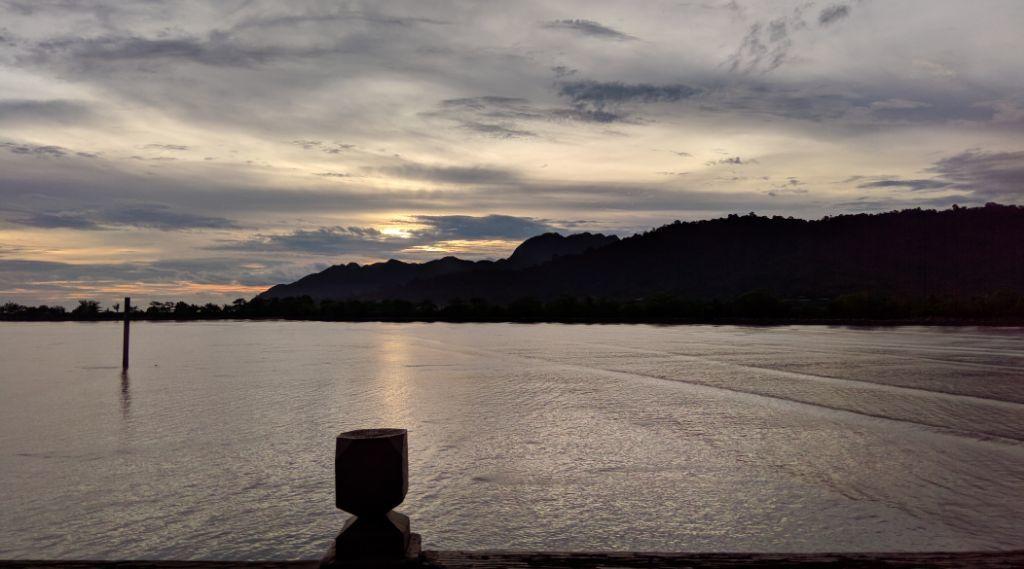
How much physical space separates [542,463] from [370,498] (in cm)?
718

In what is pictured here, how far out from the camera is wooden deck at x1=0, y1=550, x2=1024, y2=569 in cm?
553

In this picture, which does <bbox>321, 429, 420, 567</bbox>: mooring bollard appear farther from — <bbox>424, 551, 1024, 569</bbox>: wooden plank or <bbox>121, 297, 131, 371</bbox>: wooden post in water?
<bbox>121, 297, 131, 371</bbox>: wooden post in water

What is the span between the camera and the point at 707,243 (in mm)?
159625

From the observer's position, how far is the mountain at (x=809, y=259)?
12212cm

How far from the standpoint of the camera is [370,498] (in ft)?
17.4

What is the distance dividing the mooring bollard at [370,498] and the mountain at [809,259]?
11334 centimetres

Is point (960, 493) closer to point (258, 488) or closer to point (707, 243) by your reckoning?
point (258, 488)

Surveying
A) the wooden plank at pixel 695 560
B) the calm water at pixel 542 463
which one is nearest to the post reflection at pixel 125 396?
the calm water at pixel 542 463

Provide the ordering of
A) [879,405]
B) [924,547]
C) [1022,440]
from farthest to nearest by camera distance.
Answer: [879,405]
[1022,440]
[924,547]

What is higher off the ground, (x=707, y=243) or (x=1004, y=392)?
(x=707, y=243)

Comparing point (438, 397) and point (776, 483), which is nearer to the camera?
point (776, 483)

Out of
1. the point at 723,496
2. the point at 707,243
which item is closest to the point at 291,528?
the point at 723,496

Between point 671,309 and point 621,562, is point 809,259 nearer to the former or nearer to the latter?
point 671,309

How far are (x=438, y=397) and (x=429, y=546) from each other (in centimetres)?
1435
